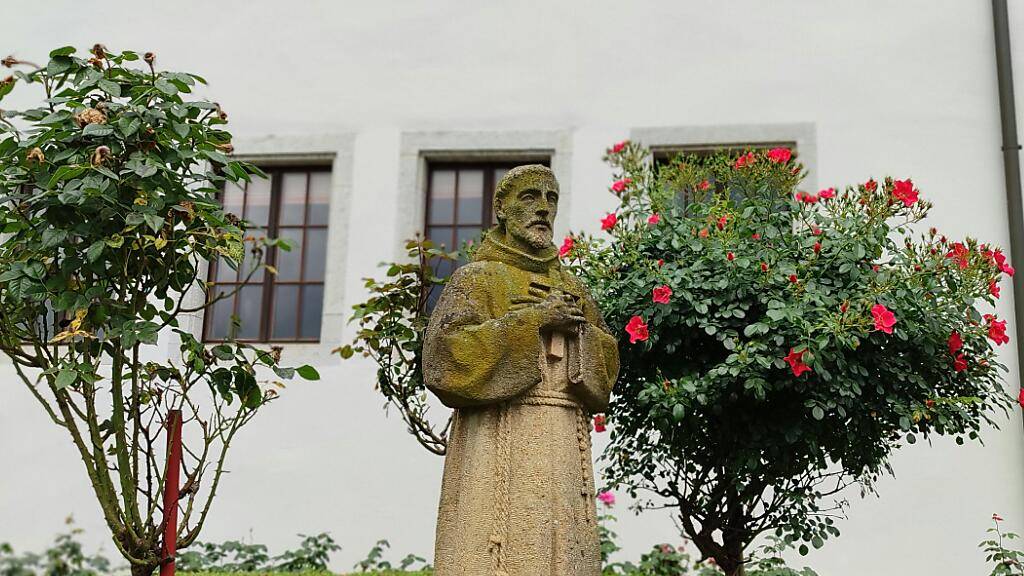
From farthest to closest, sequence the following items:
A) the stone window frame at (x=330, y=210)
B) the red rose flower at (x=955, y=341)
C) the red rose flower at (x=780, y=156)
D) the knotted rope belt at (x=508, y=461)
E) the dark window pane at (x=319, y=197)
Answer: the dark window pane at (x=319, y=197), the stone window frame at (x=330, y=210), the red rose flower at (x=780, y=156), the red rose flower at (x=955, y=341), the knotted rope belt at (x=508, y=461)

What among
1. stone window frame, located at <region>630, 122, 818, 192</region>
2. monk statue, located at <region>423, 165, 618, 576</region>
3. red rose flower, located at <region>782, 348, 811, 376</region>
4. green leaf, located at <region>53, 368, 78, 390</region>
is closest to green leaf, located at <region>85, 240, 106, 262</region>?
green leaf, located at <region>53, 368, 78, 390</region>

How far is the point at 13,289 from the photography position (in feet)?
14.4

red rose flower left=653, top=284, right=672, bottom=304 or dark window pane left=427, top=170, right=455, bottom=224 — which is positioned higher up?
dark window pane left=427, top=170, right=455, bottom=224

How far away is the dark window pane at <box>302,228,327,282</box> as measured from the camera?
29.5 ft

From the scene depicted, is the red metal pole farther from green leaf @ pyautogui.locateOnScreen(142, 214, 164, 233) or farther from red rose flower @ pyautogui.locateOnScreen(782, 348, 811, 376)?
red rose flower @ pyautogui.locateOnScreen(782, 348, 811, 376)

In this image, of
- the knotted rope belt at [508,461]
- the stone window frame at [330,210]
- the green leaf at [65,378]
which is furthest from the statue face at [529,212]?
the stone window frame at [330,210]

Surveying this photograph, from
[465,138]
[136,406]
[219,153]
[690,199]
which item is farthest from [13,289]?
[465,138]

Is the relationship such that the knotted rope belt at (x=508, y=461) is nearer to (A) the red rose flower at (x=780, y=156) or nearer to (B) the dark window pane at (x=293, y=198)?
(A) the red rose flower at (x=780, y=156)

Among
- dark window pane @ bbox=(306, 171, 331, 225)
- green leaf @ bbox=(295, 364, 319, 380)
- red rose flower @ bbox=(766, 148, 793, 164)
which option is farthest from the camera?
dark window pane @ bbox=(306, 171, 331, 225)

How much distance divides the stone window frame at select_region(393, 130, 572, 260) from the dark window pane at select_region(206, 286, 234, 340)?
1442 mm

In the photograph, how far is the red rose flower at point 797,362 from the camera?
16.5ft

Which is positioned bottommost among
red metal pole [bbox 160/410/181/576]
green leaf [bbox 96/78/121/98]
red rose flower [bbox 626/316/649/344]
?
red metal pole [bbox 160/410/181/576]

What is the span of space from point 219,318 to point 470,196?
222 centimetres

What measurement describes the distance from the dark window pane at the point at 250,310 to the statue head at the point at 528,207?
493 cm
